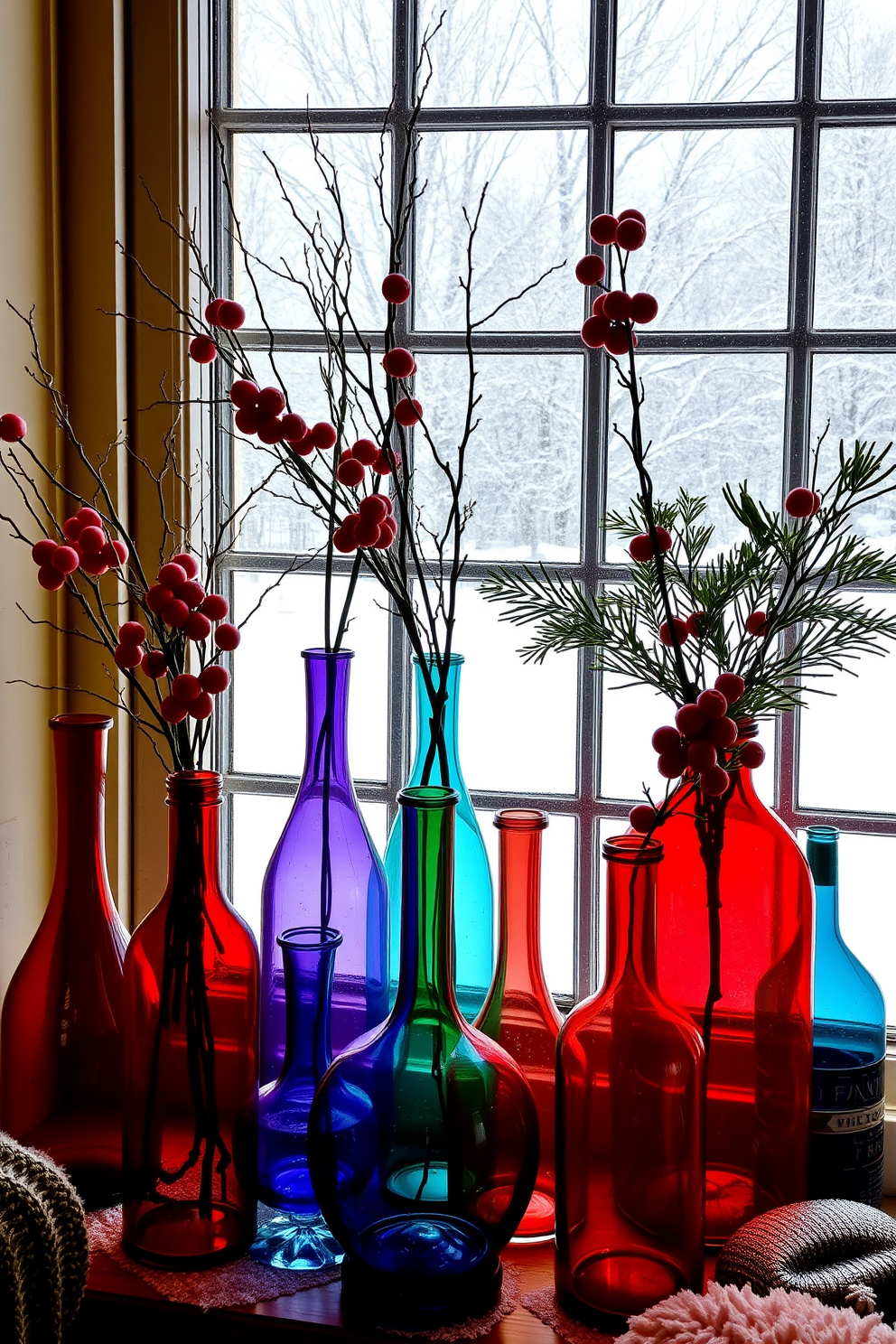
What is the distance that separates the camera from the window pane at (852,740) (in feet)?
3.79

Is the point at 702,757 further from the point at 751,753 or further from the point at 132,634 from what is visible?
the point at 132,634

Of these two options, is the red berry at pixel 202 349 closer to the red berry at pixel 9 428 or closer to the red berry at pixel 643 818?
the red berry at pixel 9 428

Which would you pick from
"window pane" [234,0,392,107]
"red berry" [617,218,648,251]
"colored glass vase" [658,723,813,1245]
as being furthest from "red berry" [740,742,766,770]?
"window pane" [234,0,392,107]

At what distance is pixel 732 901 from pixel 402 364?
1.68ft

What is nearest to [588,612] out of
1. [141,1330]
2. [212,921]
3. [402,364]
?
[402,364]

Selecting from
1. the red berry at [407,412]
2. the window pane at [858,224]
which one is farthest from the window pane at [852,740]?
the red berry at [407,412]

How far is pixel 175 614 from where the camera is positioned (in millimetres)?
893

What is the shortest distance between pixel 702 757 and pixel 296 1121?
47cm

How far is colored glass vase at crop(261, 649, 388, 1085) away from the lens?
1062mm

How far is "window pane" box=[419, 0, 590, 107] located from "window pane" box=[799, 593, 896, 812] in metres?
0.58

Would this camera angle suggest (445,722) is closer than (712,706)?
No

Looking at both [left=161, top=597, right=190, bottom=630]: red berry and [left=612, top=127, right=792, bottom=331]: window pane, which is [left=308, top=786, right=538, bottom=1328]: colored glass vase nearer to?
[left=161, top=597, right=190, bottom=630]: red berry

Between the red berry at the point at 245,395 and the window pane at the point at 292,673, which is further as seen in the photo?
the window pane at the point at 292,673

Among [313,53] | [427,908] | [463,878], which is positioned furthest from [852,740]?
[313,53]
